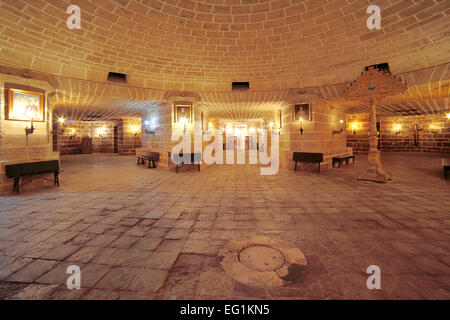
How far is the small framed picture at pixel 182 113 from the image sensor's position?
8.09 m

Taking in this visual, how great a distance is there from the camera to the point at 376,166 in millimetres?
6047

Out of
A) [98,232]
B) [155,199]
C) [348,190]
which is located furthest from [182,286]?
[348,190]

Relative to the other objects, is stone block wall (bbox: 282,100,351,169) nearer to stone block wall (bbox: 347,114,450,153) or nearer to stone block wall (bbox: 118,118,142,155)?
stone block wall (bbox: 347,114,450,153)

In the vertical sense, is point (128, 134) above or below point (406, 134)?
above

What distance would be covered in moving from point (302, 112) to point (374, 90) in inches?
102

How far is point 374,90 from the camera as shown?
18.5ft

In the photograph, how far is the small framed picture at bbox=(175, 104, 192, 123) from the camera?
8.09m

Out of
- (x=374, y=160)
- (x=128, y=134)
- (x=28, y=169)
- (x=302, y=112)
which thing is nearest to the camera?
(x=28, y=169)

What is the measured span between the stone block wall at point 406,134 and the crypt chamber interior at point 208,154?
5.02 meters

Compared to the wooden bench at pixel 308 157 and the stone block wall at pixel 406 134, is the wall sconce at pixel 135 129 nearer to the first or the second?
the wooden bench at pixel 308 157

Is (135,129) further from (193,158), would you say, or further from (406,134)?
(406,134)

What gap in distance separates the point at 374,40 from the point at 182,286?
7841 millimetres

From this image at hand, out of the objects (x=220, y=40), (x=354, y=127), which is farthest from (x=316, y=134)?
(x=354, y=127)
